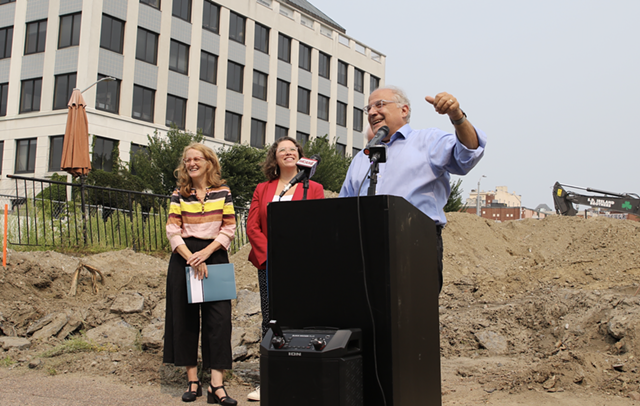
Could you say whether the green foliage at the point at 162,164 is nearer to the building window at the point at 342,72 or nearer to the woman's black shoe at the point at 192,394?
the building window at the point at 342,72

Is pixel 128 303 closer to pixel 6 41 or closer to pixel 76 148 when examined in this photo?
pixel 76 148

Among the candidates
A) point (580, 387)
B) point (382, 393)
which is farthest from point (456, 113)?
point (580, 387)

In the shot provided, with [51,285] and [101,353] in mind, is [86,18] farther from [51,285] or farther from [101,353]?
[101,353]

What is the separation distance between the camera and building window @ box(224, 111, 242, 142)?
3656 centimetres

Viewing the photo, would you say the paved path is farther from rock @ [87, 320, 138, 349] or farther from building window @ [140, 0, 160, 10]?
building window @ [140, 0, 160, 10]

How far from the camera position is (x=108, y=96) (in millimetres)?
29766

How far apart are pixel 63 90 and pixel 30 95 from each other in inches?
104

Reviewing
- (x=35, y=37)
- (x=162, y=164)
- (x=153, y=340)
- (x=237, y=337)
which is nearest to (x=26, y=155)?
(x=35, y=37)

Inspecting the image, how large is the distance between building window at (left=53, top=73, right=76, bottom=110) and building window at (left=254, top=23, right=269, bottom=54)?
1351 cm

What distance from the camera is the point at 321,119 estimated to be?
143ft

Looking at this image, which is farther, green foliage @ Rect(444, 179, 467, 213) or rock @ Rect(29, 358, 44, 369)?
green foliage @ Rect(444, 179, 467, 213)

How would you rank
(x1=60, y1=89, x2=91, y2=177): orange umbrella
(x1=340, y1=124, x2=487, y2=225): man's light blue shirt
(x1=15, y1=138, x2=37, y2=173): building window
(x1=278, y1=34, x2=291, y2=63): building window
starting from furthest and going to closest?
(x1=278, y1=34, x2=291, y2=63): building window, (x1=15, y1=138, x2=37, y2=173): building window, (x1=60, y1=89, x2=91, y2=177): orange umbrella, (x1=340, y1=124, x2=487, y2=225): man's light blue shirt

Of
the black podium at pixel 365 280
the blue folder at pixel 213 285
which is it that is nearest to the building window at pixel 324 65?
the blue folder at pixel 213 285

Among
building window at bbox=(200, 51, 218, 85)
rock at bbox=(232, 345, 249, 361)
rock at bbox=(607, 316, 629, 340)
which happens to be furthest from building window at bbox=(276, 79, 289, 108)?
rock at bbox=(607, 316, 629, 340)
